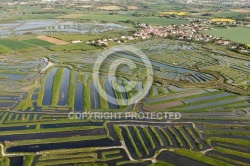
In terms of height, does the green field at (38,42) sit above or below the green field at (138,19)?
below

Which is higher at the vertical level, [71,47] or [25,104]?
[71,47]

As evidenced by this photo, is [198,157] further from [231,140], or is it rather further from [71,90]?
[71,90]

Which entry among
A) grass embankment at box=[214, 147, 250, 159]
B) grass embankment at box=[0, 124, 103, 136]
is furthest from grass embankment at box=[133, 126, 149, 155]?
grass embankment at box=[214, 147, 250, 159]

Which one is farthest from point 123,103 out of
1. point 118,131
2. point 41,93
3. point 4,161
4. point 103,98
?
point 4,161

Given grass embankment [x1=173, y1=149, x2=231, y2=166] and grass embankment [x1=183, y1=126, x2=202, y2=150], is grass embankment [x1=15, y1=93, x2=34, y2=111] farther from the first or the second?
grass embankment [x1=173, y1=149, x2=231, y2=166]

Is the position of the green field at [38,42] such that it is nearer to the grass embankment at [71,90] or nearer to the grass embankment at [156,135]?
the grass embankment at [71,90]

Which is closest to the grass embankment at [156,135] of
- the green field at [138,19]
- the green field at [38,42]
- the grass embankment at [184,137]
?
the grass embankment at [184,137]
